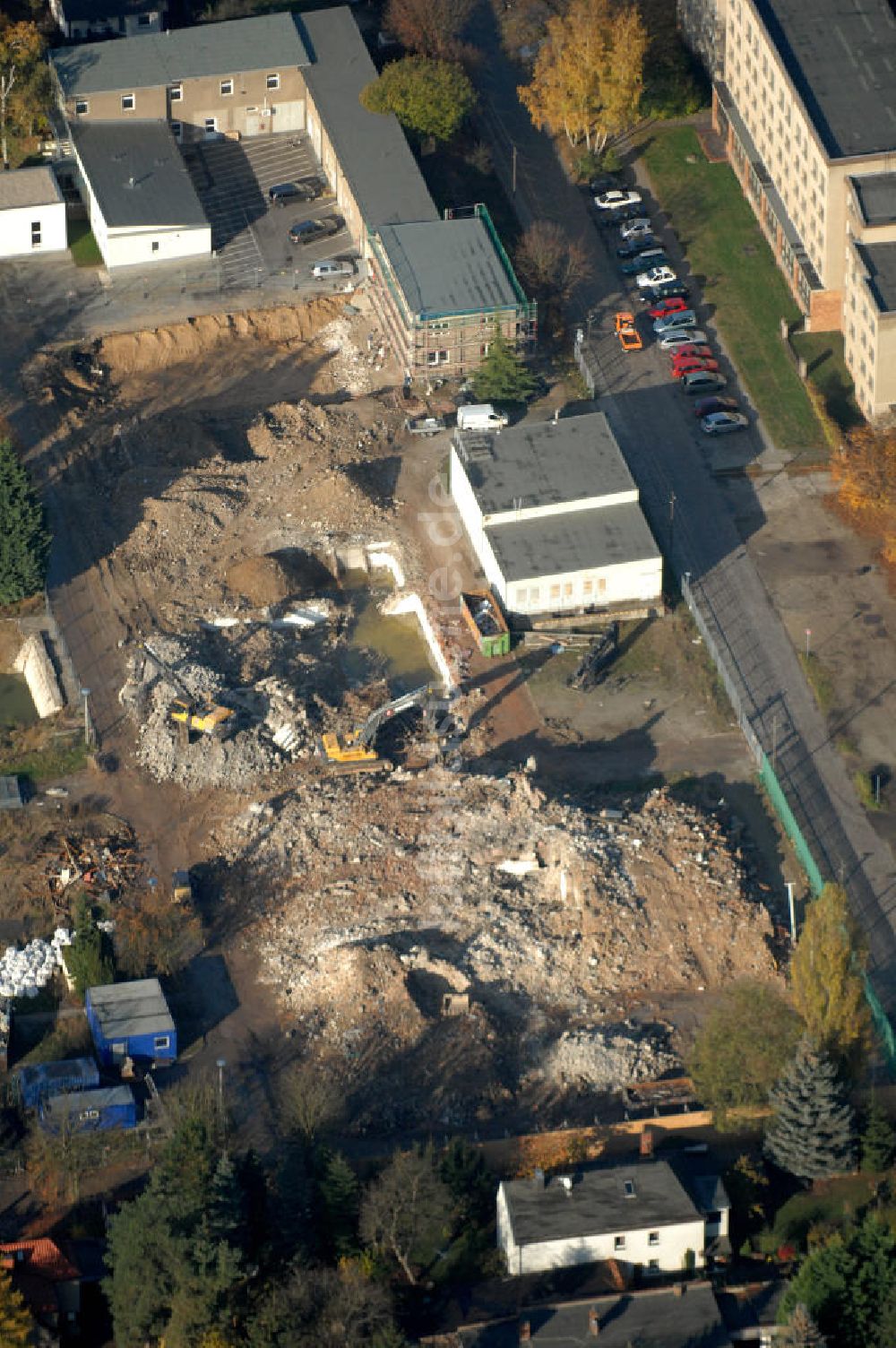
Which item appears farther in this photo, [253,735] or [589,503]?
[589,503]

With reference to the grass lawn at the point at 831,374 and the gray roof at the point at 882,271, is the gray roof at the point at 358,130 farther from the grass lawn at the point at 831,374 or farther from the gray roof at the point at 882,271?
the gray roof at the point at 882,271

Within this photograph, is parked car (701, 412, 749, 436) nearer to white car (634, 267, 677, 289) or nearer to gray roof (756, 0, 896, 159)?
white car (634, 267, 677, 289)

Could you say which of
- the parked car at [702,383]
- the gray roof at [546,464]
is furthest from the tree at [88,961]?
the parked car at [702,383]

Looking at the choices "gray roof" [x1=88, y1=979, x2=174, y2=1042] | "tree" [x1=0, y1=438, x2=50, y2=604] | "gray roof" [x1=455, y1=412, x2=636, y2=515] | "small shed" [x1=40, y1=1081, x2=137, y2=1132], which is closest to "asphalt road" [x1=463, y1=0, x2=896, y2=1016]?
"gray roof" [x1=455, y1=412, x2=636, y2=515]

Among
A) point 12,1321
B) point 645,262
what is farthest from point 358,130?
point 12,1321

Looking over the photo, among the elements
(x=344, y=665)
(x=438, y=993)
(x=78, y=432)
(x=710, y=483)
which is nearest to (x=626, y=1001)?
(x=438, y=993)

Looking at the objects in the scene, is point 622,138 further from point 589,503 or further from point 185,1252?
point 185,1252

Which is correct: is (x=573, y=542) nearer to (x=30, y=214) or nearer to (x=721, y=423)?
(x=721, y=423)
